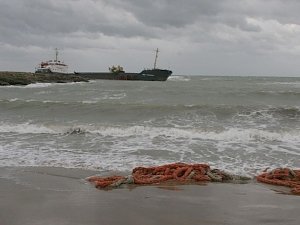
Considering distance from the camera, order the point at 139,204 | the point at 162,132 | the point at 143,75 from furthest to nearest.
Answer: the point at 143,75, the point at 162,132, the point at 139,204

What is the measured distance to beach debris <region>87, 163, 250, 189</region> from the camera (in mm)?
7419

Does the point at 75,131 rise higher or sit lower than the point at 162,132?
lower

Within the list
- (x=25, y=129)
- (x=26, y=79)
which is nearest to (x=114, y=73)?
(x=26, y=79)

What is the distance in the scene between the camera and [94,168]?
908 cm

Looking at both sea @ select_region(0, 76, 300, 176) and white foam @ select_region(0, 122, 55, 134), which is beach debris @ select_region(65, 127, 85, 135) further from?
white foam @ select_region(0, 122, 55, 134)

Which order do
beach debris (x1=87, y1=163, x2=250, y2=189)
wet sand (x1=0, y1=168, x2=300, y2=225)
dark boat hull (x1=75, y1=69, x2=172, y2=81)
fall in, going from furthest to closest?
dark boat hull (x1=75, y1=69, x2=172, y2=81) → beach debris (x1=87, y1=163, x2=250, y2=189) → wet sand (x1=0, y1=168, x2=300, y2=225)

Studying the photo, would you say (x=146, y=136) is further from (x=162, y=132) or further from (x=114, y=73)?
(x=114, y=73)

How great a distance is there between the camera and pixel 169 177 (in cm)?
785

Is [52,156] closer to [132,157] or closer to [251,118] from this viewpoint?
[132,157]

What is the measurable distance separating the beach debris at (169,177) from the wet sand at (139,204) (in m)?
0.24

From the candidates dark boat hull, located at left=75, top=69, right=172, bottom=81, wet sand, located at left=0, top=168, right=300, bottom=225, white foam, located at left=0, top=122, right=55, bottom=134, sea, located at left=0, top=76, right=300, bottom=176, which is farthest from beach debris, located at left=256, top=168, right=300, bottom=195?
dark boat hull, located at left=75, top=69, right=172, bottom=81

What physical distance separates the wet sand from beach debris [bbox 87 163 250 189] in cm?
24

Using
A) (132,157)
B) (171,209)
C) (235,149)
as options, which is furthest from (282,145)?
(171,209)

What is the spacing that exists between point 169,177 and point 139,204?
1.89 metres
